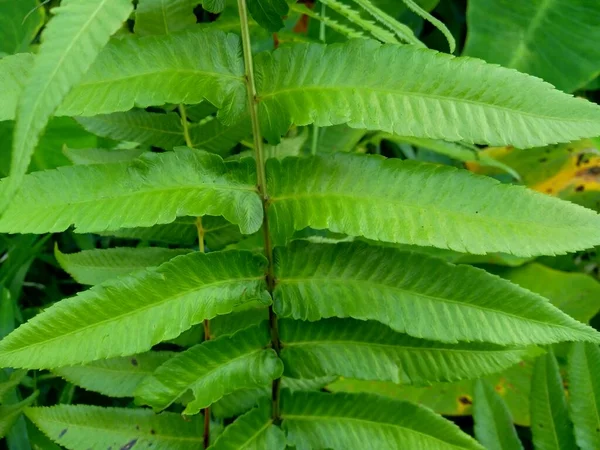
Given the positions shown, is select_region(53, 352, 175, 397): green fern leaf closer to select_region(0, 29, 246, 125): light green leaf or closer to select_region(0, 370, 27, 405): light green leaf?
select_region(0, 370, 27, 405): light green leaf

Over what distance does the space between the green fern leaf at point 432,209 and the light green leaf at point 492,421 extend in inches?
12.2

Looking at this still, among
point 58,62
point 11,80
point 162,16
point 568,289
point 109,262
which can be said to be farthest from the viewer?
point 568,289

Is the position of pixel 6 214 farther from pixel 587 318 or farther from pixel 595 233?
pixel 587 318

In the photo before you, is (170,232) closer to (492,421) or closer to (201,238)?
(201,238)

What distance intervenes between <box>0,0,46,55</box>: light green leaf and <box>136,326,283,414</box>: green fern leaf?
733mm

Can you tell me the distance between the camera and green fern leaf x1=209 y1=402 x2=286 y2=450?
60 cm

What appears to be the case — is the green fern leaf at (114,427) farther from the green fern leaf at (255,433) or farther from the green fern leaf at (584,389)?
the green fern leaf at (584,389)

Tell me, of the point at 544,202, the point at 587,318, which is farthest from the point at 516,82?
the point at 587,318

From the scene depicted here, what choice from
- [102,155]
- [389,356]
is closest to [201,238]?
[102,155]

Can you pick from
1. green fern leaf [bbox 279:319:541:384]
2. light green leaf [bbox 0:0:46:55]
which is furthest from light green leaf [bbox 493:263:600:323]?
light green leaf [bbox 0:0:46:55]

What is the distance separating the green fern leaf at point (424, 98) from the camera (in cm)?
51

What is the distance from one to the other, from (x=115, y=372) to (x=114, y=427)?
0.06 m

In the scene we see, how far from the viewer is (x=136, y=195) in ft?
1.83

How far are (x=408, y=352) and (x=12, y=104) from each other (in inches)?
16.5
